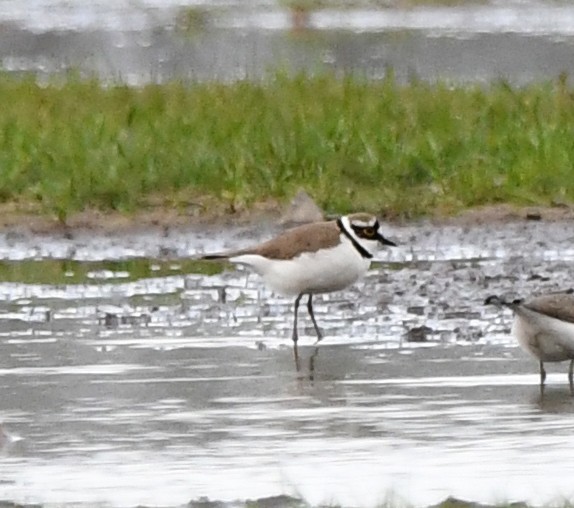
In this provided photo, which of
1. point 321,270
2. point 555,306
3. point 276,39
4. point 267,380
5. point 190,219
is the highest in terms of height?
point 276,39

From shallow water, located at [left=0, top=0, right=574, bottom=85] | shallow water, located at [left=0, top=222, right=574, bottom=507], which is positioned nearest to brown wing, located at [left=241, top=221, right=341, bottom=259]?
shallow water, located at [left=0, top=222, right=574, bottom=507]

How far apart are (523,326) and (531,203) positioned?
15.6 feet

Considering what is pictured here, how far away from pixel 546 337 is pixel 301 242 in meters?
2.24

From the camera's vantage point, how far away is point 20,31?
28609mm

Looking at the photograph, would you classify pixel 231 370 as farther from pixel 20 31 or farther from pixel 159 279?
pixel 20 31

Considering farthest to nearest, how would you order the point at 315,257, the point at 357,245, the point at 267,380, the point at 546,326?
1. the point at 357,245
2. the point at 315,257
3. the point at 267,380
4. the point at 546,326

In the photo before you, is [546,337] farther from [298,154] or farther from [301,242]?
[298,154]

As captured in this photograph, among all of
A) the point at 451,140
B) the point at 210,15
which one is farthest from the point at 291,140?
the point at 210,15

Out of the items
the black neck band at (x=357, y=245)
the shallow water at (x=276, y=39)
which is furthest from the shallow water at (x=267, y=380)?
the shallow water at (x=276, y=39)

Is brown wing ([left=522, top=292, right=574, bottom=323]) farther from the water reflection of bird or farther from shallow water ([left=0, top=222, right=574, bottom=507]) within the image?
shallow water ([left=0, top=222, right=574, bottom=507])

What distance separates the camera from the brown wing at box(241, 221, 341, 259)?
1059 centimetres

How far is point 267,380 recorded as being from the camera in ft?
29.5

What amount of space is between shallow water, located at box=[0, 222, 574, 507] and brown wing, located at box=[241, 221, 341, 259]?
1.07 ft

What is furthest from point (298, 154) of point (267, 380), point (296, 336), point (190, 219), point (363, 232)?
point (267, 380)
